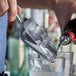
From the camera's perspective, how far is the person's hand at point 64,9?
1149mm

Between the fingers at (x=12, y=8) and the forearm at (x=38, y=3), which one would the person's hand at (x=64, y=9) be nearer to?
the forearm at (x=38, y=3)

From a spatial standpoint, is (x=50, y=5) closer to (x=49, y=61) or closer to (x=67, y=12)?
(x=67, y=12)

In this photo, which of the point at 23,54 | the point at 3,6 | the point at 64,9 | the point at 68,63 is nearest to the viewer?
the point at 3,6

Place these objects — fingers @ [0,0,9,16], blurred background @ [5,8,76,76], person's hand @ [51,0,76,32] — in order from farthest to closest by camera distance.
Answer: person's hand @ [51,0,76,32] → blurred background @ [5,8,76,76] → fingers @ [0,0,9,16]

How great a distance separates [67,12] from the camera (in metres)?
1.18

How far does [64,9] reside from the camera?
3.84 ft

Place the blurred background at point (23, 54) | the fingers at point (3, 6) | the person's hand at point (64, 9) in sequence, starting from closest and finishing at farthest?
the fingers at point (3, 6) < the blurred background at point (23, 54) < the person's hand at point (64, 9)

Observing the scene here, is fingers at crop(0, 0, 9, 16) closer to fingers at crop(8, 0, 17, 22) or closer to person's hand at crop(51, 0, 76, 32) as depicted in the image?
fingers at crop(8, 0, 17, 22)

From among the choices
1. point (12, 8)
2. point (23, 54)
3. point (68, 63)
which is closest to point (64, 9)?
point (68, 63)

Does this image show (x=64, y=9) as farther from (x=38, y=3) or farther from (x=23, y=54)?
(x=23, y=54)

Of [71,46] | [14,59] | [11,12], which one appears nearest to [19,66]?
[14,59]

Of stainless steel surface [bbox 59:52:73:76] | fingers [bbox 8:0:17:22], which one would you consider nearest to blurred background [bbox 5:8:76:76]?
stainless steel surface [bbox 59:52:73:76]

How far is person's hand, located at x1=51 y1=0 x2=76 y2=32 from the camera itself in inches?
45.3

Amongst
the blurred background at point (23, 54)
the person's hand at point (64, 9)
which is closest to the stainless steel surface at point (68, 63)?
the blurred background at point (23, 54)
